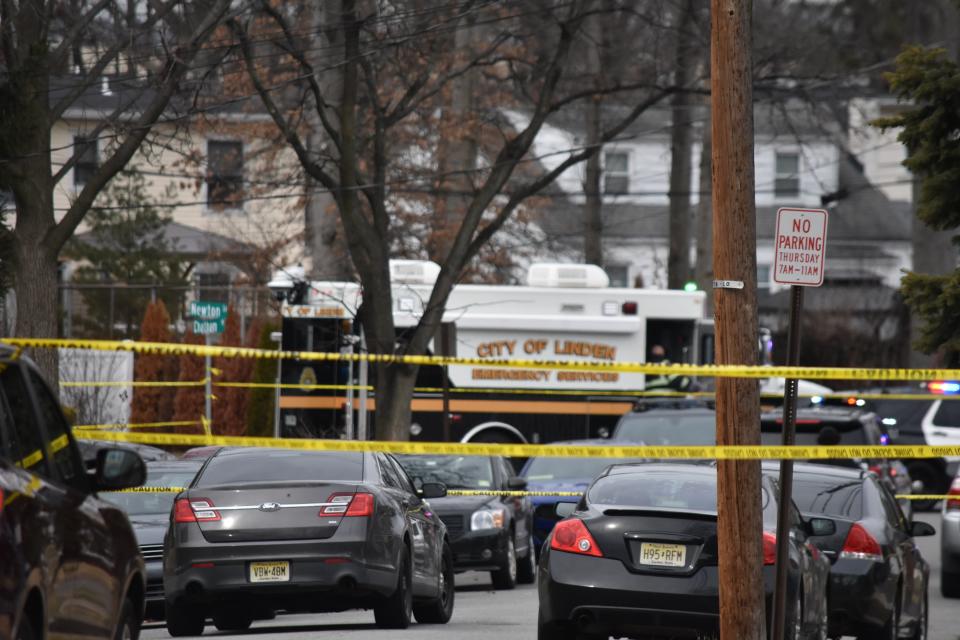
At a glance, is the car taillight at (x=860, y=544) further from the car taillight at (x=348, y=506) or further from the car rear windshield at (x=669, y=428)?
the car rear windshield at (x=669, y=428)

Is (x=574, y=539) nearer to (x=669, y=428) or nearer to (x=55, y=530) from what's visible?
(x=55, y=530)

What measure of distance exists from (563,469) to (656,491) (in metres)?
9.14

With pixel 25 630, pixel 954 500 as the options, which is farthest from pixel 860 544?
pixel 25 630

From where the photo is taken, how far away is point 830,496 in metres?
13.2

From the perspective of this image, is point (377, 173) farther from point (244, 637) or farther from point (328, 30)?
point (244, 637)

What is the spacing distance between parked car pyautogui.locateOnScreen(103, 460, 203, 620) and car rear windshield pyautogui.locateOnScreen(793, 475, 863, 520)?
5152 millimetres

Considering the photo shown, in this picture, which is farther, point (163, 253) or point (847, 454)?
point (163, 253)

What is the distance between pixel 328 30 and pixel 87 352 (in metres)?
11.1

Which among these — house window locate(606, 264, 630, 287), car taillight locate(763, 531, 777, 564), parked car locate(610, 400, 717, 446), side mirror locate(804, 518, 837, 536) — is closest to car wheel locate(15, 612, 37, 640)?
car taillight locate(763, 531, 777, 564)

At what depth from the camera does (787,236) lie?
10078mm

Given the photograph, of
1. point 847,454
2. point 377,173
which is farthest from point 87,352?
point 847,454

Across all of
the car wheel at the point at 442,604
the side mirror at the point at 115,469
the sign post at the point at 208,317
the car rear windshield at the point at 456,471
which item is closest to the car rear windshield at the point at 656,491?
the car wheel at the point at 442,604

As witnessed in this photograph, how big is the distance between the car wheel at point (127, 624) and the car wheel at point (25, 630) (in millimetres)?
1445

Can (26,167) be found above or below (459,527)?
above
